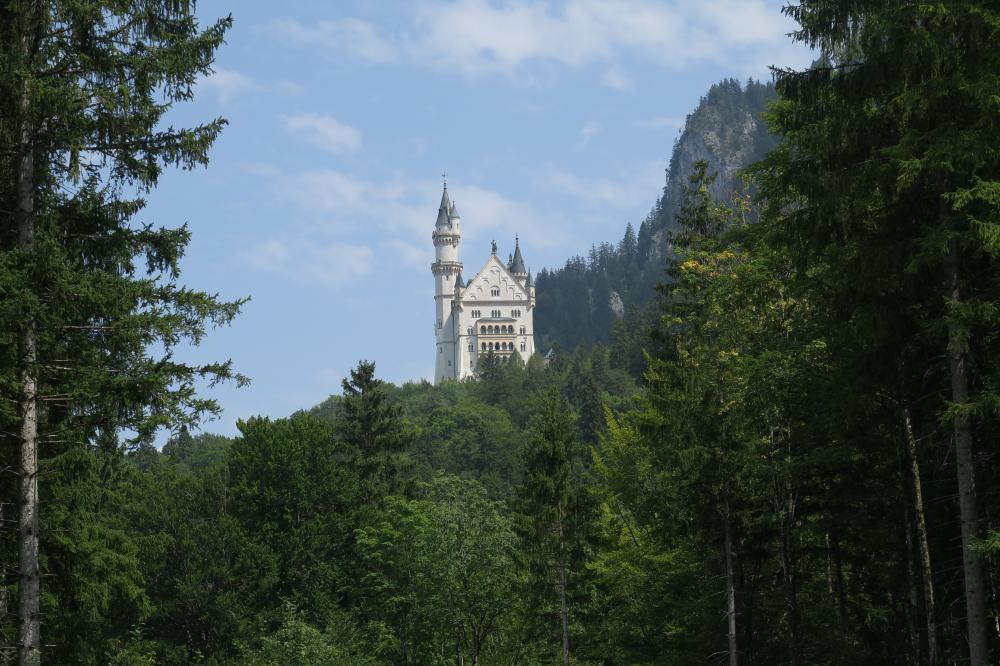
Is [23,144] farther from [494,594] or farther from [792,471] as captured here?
[494,594]

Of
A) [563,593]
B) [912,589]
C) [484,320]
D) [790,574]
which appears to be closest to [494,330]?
[484,320]

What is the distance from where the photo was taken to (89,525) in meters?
22.2

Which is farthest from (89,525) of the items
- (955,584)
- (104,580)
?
(955,584)

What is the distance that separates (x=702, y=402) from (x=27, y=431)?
1475 centimetres

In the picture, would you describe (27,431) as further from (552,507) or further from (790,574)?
(552,507)

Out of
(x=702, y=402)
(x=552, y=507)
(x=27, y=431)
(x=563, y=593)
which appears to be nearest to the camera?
(x=27, y=431)

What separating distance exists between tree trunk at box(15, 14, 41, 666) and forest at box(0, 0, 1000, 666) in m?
0.03

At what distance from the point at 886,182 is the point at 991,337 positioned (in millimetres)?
2111

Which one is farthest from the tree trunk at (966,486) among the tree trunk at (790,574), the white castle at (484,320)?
the white castle at (484,320)

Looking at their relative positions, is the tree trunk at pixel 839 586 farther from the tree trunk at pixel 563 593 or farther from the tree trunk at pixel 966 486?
the tree trunk at pixel 563 593

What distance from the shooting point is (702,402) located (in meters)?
25.7

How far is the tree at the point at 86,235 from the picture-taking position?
1371cm

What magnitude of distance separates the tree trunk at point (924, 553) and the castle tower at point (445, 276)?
505 ft

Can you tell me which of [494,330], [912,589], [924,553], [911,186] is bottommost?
[912,589]
